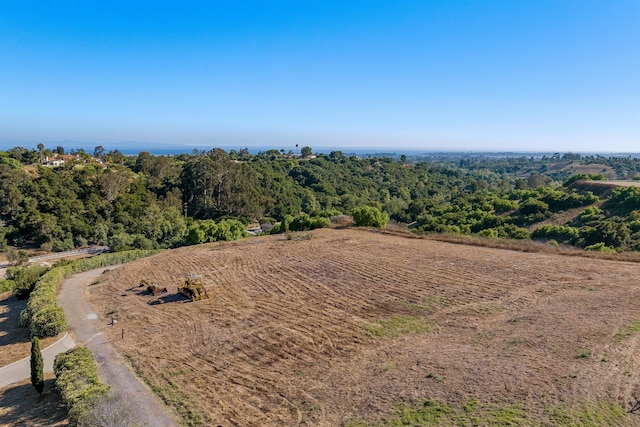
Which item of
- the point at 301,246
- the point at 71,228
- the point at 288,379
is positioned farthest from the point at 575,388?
the point at 71,228

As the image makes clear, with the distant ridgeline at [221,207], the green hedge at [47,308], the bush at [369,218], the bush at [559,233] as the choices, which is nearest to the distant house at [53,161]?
the distant ridgeline at [221,207]

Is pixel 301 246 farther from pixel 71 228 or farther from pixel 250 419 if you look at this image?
pixel 71 228

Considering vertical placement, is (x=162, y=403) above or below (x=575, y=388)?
below

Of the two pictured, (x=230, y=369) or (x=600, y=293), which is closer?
(x=230, y=369)

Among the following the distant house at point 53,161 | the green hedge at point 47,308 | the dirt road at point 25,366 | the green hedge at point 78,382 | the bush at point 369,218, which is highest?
the distant house at point 53,161

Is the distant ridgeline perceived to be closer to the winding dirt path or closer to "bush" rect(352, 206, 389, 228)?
"bush" rect(352, 206, 389, 228)

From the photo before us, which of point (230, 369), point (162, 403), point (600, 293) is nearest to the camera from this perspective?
point (162, 403)

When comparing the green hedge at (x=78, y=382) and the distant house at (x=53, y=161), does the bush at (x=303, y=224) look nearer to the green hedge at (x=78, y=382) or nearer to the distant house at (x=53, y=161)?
the green hedge at (x=78, y=382)
